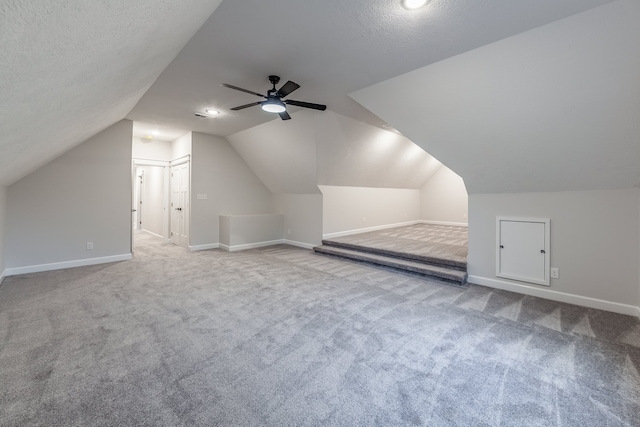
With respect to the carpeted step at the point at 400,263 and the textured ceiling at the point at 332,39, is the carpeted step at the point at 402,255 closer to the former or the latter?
the carpeted step at the point at 400,263

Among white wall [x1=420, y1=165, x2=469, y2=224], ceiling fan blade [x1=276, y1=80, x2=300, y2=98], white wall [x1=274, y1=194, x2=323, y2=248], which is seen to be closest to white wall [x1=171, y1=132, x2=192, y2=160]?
white wall [x1=274, y1=194, x2=323, y2=248]

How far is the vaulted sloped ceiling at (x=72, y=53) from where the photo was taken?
104 centimetres

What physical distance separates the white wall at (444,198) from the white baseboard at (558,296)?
504 centimetres

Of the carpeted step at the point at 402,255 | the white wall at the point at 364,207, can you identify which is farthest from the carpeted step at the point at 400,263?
the white wall at the point at 364,207

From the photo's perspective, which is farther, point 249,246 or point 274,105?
point 249,246

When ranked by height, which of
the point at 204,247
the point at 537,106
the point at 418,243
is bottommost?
the point at 204,247

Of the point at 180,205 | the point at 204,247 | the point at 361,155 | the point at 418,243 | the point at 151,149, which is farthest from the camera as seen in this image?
the point at 151,149

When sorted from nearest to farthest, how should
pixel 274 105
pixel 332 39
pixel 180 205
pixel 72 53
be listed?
pixel 72 53
pixel 332 39
pixel 274 105
pixel 180 205

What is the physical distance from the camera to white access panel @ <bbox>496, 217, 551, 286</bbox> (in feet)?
11.3

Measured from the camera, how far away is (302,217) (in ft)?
22.1

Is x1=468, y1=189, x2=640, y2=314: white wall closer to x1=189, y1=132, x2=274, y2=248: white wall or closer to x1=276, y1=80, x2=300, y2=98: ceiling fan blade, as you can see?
x1=276, y1=80, x2=300, y2=98: ceiling fan blade

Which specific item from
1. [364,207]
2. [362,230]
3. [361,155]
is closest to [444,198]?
[364,207]

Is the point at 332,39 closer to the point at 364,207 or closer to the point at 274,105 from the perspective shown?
the point at 274,105

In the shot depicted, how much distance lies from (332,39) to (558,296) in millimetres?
3969
